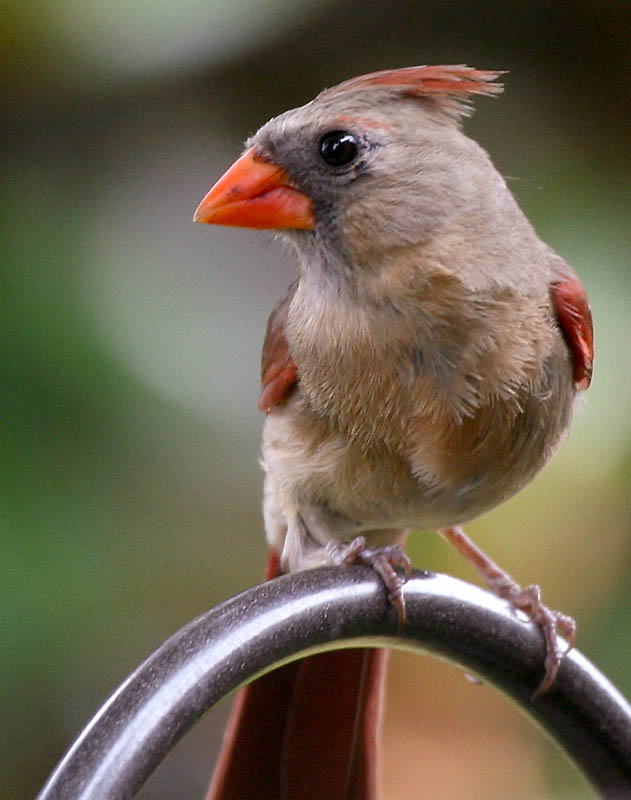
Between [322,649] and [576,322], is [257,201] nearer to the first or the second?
[576,322]

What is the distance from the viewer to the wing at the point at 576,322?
1.57m

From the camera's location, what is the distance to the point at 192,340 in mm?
2232

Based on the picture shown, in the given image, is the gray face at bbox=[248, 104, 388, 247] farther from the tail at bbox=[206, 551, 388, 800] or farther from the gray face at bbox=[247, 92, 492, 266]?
the tail at bbox=[206, 551, 388, 800]

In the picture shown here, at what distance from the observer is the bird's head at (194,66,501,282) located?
1.47 meters

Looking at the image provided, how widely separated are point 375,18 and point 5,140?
0.78m

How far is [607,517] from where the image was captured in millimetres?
2254

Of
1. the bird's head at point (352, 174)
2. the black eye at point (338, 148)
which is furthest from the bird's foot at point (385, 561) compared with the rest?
the black eye at point (338, 148)

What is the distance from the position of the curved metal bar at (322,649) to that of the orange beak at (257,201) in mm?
409

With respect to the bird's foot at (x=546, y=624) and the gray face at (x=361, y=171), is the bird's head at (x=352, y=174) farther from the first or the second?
the bird's foot at (x=546, y=624)

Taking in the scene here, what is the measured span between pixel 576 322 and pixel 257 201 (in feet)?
1.32

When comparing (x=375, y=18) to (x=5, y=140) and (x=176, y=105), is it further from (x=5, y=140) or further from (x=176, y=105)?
(x=5, y=140)

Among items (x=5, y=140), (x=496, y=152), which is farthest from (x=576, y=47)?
(x=5, y=140)

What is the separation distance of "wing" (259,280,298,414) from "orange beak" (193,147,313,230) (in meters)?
0.19

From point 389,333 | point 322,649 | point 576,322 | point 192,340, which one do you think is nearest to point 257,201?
point 389,333
